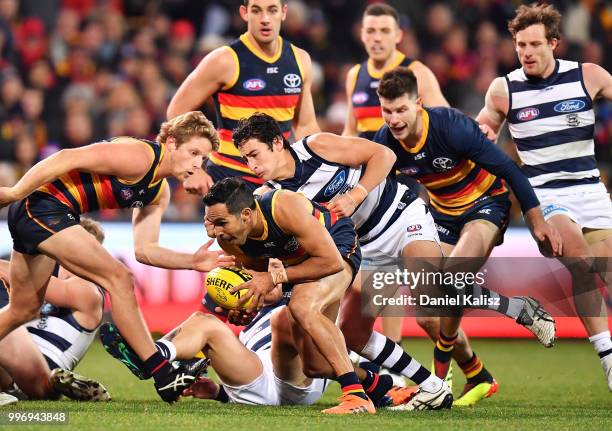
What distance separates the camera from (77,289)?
7.14 meters

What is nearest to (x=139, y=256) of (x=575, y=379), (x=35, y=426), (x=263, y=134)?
(x=263, y=134)

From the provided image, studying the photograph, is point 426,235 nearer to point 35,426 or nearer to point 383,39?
point 383,39

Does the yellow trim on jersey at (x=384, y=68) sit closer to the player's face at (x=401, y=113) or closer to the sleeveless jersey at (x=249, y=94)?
the sleeveless jersey at (x=249, y=94)

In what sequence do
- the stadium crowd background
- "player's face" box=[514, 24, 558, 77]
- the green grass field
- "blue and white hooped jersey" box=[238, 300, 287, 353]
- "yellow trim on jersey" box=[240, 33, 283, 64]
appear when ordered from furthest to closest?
1. the stadium crowd background
2. "yellow trim on jersey" box=[240, 33, 283, 64]
3. "player's face" box=[514, 24, 558, 77]
4. "blue and white hooped jersey" box=[238, 300, 287, 353]
5. the green grass field

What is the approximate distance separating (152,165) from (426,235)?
6.19 feet

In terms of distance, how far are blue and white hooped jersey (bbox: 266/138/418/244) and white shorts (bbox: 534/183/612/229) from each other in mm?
1090

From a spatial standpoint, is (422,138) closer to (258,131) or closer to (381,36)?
(258,131)

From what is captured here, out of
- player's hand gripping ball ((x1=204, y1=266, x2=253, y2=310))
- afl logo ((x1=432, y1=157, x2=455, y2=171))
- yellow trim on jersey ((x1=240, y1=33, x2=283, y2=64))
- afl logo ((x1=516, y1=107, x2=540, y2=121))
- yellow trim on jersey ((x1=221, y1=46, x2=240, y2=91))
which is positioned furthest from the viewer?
yellow trim on jersey ((x1=240, y1=33, x2=283, y2=64))

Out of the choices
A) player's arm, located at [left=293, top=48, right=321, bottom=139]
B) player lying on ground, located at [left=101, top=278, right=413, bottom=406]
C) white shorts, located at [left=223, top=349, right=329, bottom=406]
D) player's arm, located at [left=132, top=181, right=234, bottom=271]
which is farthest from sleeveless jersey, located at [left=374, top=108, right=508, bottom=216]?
white shorts, located at [left=223, top=349, right=329, bottom=406]

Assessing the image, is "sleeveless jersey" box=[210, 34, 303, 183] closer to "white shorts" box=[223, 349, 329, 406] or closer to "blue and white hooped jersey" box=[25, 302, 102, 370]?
"blue and white hooped jersey" box=[25, 302, 102, 370]

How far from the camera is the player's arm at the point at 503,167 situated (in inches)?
286

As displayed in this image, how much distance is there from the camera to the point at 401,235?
7.41m

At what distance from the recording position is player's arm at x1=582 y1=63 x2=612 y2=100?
7547 mm

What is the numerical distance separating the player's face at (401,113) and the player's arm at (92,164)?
1612 millimetres
